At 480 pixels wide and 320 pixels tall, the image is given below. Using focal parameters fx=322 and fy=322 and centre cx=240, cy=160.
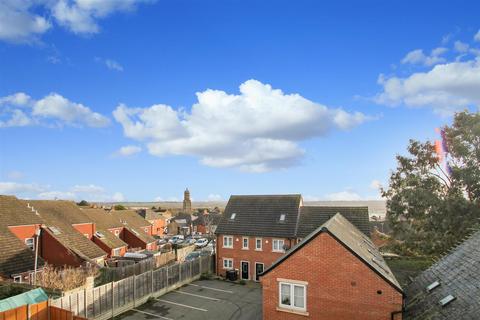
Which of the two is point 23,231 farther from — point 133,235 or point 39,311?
point 133,235

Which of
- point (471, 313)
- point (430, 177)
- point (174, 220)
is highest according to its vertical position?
point (430, 177)

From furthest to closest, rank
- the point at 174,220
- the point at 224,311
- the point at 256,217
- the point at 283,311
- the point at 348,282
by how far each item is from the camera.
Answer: the point at 174,220 < the point at 256,217 < the point at 224,311 < the point at 283,311 < the point at 348,282

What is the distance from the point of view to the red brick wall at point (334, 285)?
48.0 ft

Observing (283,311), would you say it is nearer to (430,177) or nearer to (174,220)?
(430,177)

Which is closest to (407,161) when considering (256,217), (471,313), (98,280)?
(256,217)

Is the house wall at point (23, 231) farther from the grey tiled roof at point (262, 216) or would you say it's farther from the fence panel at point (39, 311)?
the grey tiled roof at point (262, 216)

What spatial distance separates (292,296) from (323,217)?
18515 mm

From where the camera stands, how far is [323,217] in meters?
33.8

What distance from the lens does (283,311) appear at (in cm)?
1639

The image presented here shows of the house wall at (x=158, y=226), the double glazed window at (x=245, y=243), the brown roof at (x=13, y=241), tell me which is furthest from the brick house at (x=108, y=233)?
the house wall at (x=158, y=226)

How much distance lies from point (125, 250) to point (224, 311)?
85.6ft

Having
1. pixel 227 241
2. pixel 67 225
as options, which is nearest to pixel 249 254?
pixel 227 241

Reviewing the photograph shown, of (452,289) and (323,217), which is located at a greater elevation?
(323,217)

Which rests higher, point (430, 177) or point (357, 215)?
point (430, 177)
